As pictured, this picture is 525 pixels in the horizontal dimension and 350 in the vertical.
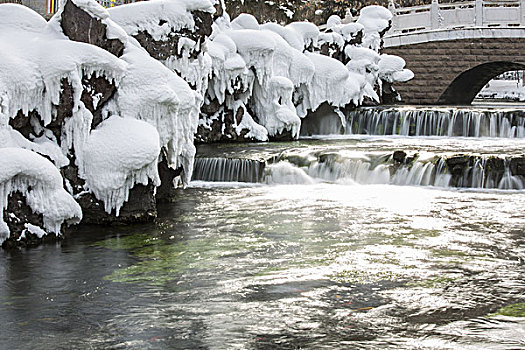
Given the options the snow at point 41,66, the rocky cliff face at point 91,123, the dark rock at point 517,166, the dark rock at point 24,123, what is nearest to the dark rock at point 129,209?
the rocky cliff face at point 91,123

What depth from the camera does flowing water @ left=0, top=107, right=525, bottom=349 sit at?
5.97 m

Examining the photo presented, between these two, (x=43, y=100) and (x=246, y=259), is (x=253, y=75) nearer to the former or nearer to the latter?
(x=43, y=100)

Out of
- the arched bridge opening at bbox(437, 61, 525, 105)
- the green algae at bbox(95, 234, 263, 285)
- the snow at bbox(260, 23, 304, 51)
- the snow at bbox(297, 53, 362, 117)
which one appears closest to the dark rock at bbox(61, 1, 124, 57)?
the green algae at bbox(95, 234, 263, 285)

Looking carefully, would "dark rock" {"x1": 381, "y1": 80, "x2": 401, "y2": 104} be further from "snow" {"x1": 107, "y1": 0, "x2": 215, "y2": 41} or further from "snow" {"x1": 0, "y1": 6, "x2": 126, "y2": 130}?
"snow" {"x1": 0, "y1": 6, "x2": 126, "y2": 130}

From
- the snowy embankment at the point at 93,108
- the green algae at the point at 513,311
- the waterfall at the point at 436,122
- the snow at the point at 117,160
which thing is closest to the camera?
the green algae at the point at 513,311

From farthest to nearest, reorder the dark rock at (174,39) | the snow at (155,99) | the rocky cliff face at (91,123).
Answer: the dark rock at (174,39) < the snow at (155,99) < the rocky cliff face at (91,123)

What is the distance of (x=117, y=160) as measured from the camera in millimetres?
9820

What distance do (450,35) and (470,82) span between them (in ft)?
8.23

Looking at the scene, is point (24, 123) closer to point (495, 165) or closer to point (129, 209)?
point (129, 209)

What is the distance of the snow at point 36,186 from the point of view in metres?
8.61

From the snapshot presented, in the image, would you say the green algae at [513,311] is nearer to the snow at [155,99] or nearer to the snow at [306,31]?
the snow at [155,99]

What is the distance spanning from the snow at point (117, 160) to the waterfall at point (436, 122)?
36.4 ft

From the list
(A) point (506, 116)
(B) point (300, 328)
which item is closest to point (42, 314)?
(B) point (300, 328)

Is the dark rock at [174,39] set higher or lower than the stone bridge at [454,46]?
lower
